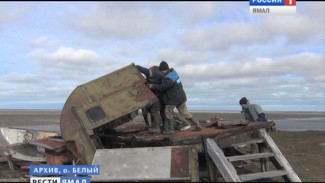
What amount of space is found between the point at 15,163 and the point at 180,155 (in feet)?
16.0

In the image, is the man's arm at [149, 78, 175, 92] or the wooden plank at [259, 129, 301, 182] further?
the man's arm at [149, 78, 175, 92]

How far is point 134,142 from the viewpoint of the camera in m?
7.64

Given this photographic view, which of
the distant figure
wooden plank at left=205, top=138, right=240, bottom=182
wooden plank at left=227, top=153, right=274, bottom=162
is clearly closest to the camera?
wooden plank at left=205, top=138, right=240, bottom=182

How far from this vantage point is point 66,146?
768cm

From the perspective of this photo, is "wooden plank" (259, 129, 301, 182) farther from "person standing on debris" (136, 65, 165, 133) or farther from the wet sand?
the wet sand

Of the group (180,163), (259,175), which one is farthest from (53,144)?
(259,175)

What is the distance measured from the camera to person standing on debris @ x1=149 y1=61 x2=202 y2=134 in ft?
26.1

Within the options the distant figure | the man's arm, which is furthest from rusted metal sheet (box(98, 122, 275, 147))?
the distant figure

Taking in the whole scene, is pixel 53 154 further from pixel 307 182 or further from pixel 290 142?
pixel 290 142
